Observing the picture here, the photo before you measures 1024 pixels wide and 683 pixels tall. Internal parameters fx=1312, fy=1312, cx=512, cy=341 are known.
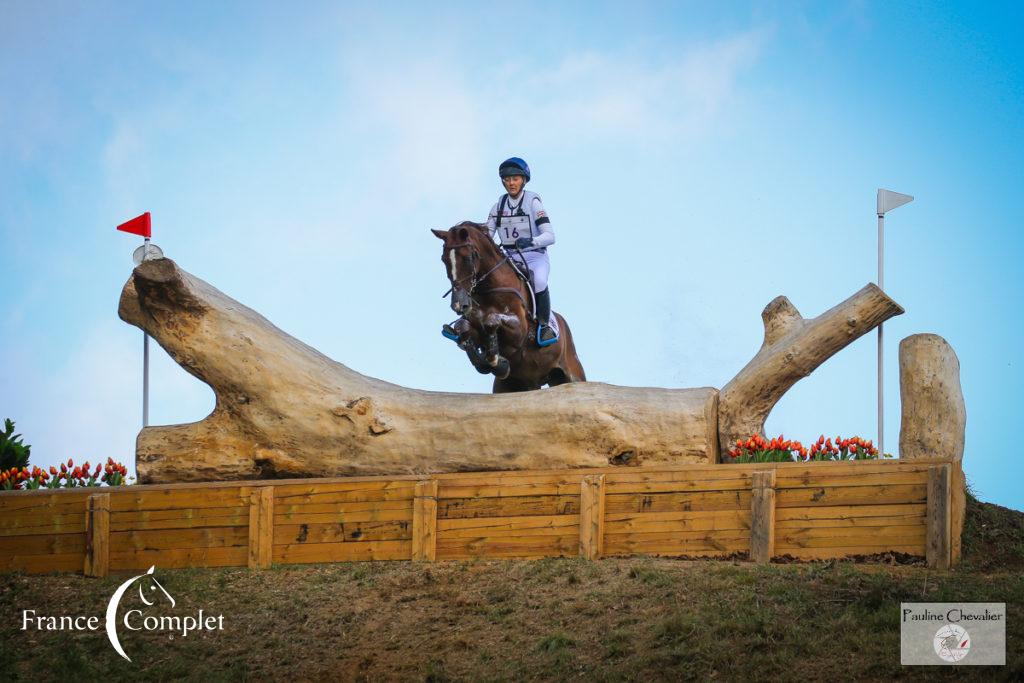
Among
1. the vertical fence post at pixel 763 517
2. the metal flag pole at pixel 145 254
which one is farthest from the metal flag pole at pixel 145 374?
the vertical fence post at pixel 763 517

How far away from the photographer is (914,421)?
40.1ft

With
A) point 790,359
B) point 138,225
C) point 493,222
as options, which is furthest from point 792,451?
point 138,225

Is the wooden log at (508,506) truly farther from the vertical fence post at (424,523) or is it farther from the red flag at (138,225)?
the red flag at (138,225)

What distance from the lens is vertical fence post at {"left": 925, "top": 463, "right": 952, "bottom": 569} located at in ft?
36.8

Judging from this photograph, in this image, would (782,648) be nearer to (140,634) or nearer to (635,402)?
(635,402)

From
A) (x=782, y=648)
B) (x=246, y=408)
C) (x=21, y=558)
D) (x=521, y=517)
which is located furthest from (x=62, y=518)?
(x=782, y=648)

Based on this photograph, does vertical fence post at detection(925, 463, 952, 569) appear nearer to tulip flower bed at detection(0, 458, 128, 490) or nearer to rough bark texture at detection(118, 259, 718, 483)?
rough bark texture at detection(118, 259, 718, 483)

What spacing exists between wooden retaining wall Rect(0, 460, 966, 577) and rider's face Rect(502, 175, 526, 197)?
3.53 metres

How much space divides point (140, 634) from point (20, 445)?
15.8ft

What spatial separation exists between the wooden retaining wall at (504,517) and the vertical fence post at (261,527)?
0.01m

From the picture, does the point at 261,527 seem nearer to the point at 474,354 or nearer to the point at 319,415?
the point at 319,415

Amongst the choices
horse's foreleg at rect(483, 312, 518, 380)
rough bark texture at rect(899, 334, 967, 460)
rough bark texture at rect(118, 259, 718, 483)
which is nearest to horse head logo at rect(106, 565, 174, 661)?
rough bark texture at rect(118, 259, 718, 483)

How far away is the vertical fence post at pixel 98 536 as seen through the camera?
1291 centimetres

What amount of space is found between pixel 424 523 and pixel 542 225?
3797 millimetres
